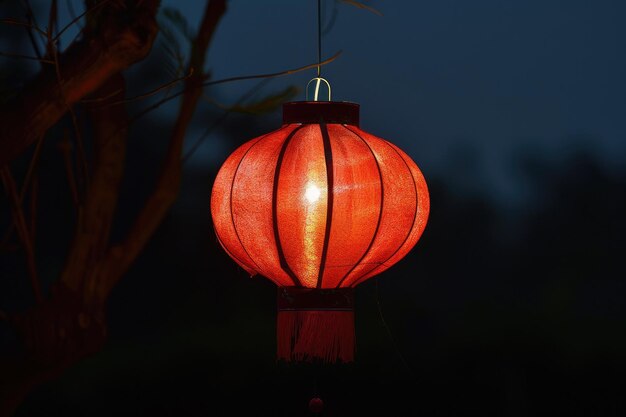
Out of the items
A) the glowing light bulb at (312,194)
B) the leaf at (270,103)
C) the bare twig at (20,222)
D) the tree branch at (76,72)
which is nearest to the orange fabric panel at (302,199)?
the glowing light bulb at (312,194)

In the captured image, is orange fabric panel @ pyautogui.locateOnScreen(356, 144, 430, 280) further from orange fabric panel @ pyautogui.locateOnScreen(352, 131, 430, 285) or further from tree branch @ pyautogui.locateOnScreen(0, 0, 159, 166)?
tree branch @ pyautogui.locateOnScreen(0, 0, 159, 166)

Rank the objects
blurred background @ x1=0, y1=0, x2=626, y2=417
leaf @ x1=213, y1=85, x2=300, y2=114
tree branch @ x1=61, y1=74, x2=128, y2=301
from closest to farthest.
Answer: leaf @ x1=213, y1=85, x2=300, y2=114, tree branch @ x1=61, y1=74, x2=128, y2=301, blurred background @ x1=0, y1=0, x2=626, y2=417

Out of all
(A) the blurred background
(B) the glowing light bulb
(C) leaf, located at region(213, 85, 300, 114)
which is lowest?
(A) the blurred background

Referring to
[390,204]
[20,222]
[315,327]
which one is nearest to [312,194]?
[390,204]

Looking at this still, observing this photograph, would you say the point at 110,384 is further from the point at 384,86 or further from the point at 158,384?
the point at 384,86

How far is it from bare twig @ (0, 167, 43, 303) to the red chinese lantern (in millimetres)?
540

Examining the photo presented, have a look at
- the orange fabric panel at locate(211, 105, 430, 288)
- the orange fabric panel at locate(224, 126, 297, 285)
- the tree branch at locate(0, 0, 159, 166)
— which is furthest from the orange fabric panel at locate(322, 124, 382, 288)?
the tree branch at locate(0, 0, 159, 166)

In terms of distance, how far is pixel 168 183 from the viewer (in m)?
2.44

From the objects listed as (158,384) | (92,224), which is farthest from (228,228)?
(158,384)

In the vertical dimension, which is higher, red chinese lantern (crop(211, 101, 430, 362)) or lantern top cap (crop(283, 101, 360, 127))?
lantern top cap (crop(283, 101, 360, 127))

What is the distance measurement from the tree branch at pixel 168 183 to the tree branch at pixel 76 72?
0.71m

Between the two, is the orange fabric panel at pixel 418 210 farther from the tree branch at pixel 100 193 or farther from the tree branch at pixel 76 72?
the tree branch at pixel 100 193

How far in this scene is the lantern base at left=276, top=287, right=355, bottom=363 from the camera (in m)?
1.77

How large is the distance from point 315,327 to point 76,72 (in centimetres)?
65
